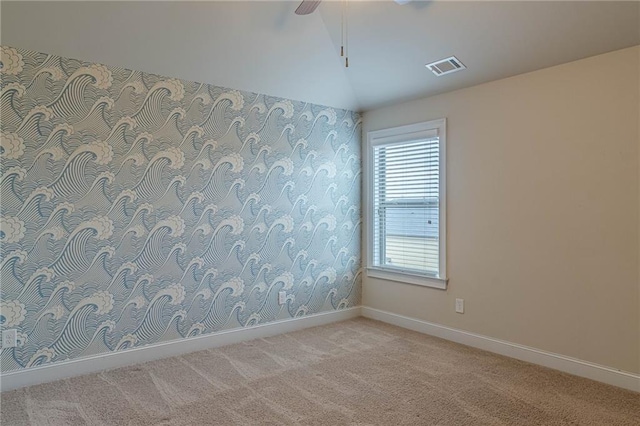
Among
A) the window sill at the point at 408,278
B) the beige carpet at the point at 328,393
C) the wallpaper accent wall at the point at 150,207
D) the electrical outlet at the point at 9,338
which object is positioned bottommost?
the beige carpet at the point at 328,393

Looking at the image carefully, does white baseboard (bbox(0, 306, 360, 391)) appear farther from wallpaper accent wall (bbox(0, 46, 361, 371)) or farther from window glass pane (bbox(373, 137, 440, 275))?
window glass pane (bbox(373, 137, 440, 275))

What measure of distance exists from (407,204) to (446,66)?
4.64 feet

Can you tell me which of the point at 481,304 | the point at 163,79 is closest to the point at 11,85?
the point at 163,79

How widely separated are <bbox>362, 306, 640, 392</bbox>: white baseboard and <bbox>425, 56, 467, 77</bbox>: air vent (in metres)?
2.33

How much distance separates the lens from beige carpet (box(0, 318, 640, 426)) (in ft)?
8.17

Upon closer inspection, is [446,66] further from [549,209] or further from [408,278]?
[408,278]

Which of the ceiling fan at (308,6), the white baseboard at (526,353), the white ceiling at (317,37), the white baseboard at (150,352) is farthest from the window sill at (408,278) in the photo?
the ceiling fan at (308,6)

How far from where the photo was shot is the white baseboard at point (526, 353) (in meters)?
2.92

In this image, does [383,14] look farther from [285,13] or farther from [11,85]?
[11,85]

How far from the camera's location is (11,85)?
287 centimetres

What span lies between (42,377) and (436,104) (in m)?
3.94

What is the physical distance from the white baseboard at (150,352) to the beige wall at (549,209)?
53.5 inches

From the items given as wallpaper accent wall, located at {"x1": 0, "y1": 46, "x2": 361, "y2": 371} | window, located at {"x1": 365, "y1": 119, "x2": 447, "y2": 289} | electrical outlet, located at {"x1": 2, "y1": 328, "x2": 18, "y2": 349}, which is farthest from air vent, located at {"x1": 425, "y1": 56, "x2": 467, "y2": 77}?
electrical outlet, located at {"x1": 2, "y1": 328, "x2": 18, "y2": 349}

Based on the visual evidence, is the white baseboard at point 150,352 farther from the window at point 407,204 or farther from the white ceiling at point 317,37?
the white ceiling at point 317,37
